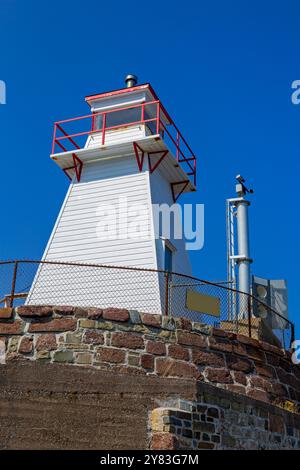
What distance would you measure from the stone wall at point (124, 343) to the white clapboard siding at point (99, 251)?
8.86 ft

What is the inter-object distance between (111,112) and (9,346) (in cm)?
1002

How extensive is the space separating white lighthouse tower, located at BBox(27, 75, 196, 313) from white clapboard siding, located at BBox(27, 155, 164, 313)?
3 cm

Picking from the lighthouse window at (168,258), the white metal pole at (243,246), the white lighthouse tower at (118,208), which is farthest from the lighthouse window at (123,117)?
the lighthouse window at (168,258)

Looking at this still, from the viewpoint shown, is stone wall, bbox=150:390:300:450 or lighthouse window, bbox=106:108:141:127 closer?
stone wall, bbox=150:390:300:450

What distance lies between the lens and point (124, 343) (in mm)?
11695

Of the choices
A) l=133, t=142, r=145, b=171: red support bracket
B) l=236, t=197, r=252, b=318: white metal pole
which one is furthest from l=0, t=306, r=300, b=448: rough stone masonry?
l=133, t=142, r=145, b=171: red support bracket

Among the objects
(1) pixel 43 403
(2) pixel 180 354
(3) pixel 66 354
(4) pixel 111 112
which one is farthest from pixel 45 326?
(4) pixel 111 112

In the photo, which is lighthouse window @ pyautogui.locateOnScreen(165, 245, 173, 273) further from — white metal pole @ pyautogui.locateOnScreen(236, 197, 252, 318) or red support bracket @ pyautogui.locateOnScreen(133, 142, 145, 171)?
red support bracket @ pyautogui.locateOnScreen(133, 142, 145, 171)

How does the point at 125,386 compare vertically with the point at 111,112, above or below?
below

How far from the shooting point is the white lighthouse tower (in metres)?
15.2

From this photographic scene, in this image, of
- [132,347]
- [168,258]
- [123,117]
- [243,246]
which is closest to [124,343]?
[132,347]

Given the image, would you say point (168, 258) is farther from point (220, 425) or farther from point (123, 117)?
point (220, 425)
